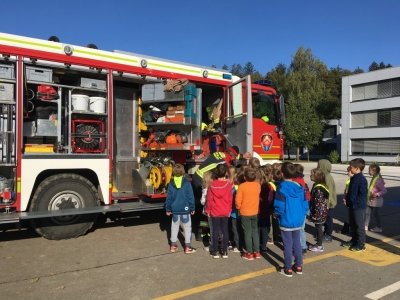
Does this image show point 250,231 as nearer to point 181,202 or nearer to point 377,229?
point 181,202

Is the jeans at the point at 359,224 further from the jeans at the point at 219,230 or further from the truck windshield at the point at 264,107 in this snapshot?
the truck windshield at the point at 264,107

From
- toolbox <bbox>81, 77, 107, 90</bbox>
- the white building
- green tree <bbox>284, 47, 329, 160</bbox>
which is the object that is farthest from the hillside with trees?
toolbox <bbox>81, 77, 107, 90</bbox>

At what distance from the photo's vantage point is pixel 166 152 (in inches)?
334

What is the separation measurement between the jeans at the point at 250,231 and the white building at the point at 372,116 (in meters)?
43.2

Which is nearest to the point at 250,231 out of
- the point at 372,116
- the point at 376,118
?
the point at 376,118

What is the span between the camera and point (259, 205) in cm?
634

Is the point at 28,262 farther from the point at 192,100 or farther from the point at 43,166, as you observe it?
the point at 192,100

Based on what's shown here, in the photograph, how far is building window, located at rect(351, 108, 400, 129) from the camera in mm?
45625

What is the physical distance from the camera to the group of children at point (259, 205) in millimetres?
5434

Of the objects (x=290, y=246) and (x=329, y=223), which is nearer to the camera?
(x=290, y=246)

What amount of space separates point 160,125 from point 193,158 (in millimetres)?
1006

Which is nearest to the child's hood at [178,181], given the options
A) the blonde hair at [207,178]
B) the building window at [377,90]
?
the blonde hair at [207,178]

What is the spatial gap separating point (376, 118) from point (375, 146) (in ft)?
10.5

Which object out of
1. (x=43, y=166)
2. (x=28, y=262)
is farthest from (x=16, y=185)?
(x=28, y=262)
